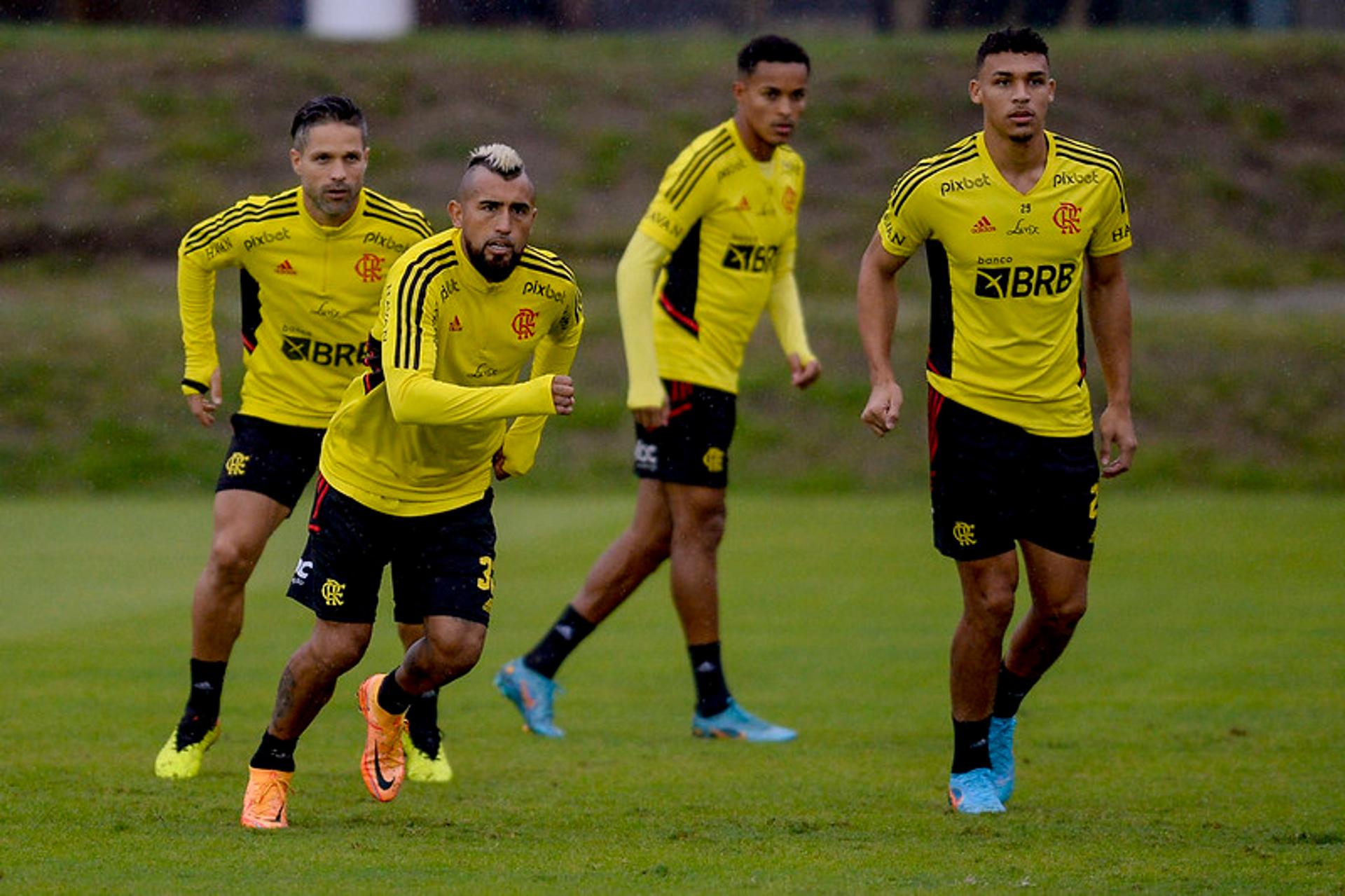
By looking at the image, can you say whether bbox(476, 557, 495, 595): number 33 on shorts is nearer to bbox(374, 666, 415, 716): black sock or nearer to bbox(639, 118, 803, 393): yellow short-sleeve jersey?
bbox(374, 666, 415, 716): black sock

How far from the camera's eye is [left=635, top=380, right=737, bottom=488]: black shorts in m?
8.66

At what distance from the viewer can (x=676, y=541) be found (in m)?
8.77

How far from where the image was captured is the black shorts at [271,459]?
302 inches

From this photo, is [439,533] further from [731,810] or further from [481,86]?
[481,86]

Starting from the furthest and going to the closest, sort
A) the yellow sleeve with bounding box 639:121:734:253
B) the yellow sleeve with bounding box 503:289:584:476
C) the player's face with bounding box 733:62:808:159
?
the player's face with bounding box 733:62:808:159
the yellow sleeve with bounding box 639:121:734:253
the yellow sleeve with bounding box 503:289:584:476

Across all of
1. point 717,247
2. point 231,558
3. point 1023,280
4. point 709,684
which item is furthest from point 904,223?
point 231,558

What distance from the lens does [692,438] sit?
865cm

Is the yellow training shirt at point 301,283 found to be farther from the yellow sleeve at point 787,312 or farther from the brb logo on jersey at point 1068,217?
the brb logo on jersey at point 1068,217

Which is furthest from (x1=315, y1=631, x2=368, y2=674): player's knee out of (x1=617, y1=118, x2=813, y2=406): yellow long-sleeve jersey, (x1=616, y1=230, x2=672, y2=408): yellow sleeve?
(x1=617, y1=118, x2=813, y2=406): yellow long-sleeve jersey

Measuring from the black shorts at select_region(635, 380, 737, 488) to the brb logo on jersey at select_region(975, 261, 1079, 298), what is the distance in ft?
6.64

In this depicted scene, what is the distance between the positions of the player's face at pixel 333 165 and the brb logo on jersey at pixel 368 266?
176mm

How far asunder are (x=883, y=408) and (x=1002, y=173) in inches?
34.7

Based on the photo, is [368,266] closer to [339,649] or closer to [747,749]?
[339,649]

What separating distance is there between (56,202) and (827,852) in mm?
24416
